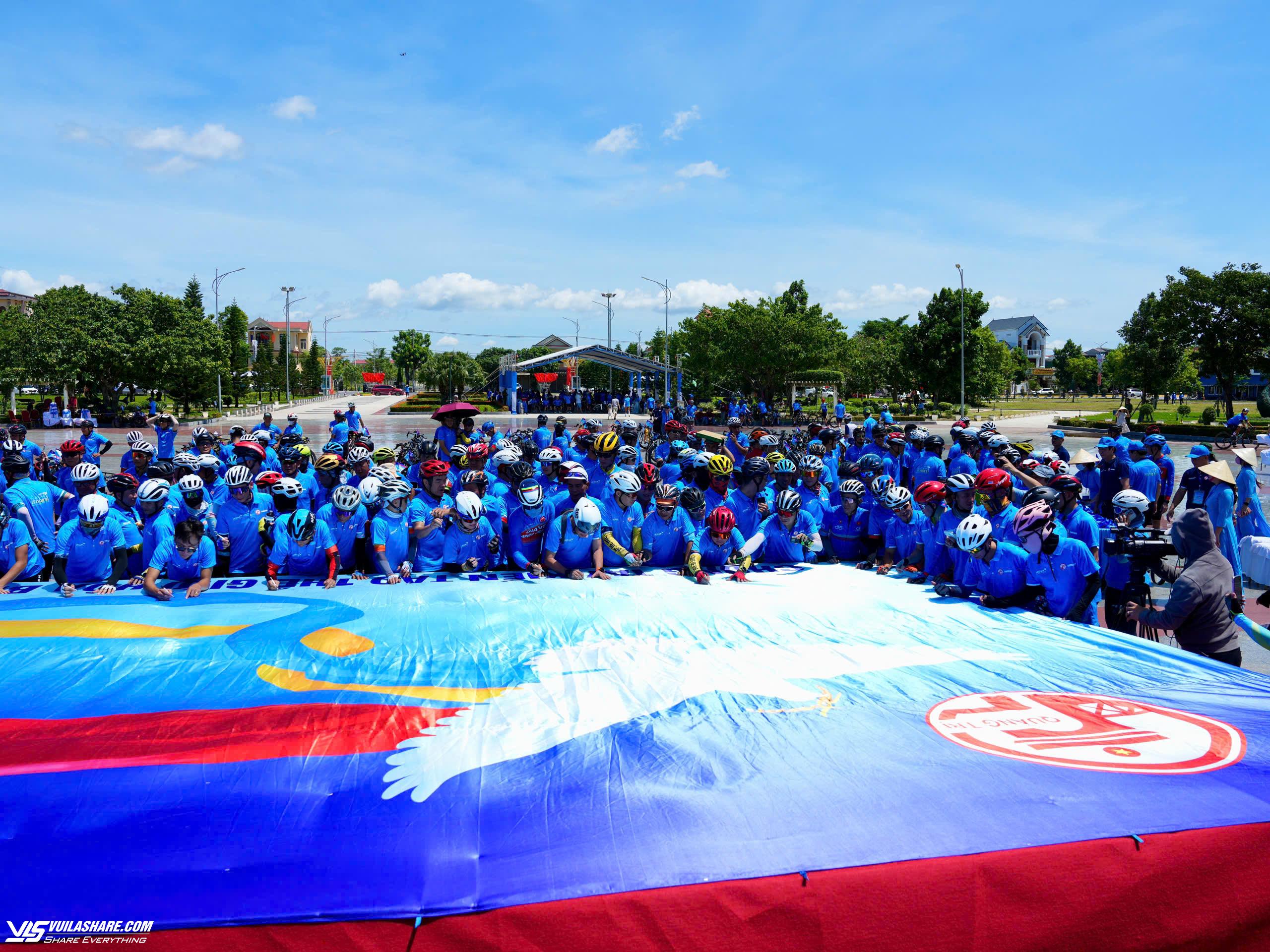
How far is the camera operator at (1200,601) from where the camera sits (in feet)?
18.5

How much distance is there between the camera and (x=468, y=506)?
26.2ft

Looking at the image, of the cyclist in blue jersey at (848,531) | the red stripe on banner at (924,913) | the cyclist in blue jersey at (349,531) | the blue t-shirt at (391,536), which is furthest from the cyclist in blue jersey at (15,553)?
the cyclist in blue jersey at (848,531)

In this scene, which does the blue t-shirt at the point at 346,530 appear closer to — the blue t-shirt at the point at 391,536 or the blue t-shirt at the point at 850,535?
the blue t-shirt at the point at 391,536

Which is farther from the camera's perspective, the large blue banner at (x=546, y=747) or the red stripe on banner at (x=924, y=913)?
the large blue banner at (x=546, y=747)

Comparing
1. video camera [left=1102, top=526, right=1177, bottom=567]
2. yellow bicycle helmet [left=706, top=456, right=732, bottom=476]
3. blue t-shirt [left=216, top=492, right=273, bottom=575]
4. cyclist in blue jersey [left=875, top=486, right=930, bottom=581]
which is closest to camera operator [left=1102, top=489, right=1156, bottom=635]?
video camera [left=1102, top=526, right=1177, bottom=567]

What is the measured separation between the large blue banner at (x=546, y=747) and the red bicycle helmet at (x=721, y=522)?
4.10 feet

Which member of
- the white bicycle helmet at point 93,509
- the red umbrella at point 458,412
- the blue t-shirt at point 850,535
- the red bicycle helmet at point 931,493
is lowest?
the blue t-shirt at point 850,535

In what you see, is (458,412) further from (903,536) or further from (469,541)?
(903,536)

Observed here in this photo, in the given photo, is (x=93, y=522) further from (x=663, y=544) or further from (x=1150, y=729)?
(x=1150, y=729)

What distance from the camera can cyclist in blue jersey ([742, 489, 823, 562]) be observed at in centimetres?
870

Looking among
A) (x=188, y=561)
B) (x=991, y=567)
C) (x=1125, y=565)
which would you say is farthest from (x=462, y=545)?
(x=1125, y=565)

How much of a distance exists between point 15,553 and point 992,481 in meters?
8.86

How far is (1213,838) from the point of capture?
349 centimetres

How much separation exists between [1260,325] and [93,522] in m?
61.2
